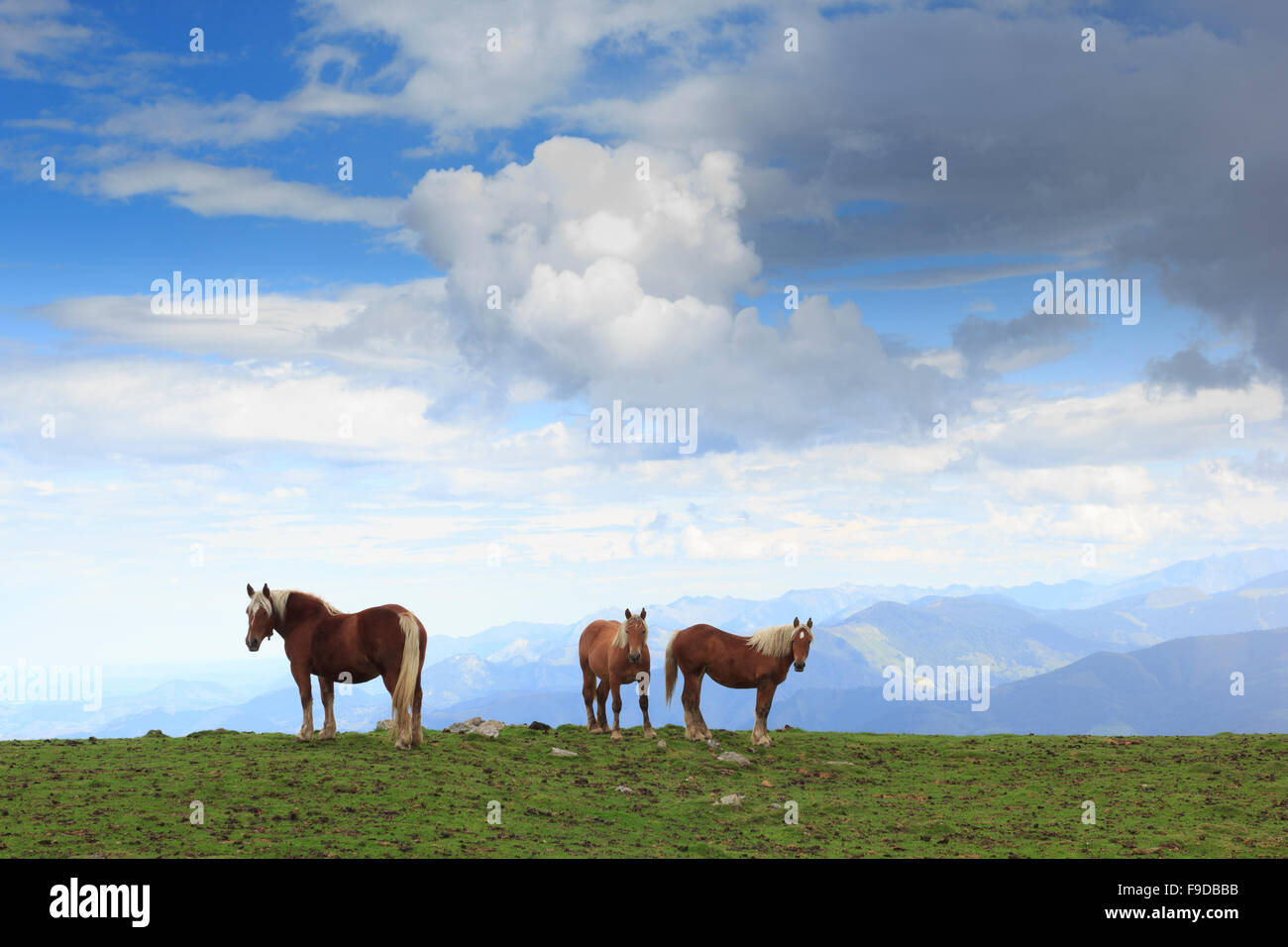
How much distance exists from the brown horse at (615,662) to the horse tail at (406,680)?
18.0 feet

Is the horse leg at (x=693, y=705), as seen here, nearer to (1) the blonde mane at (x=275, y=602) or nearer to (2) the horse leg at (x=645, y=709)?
(2) the horse leg at (x=645, y=709)

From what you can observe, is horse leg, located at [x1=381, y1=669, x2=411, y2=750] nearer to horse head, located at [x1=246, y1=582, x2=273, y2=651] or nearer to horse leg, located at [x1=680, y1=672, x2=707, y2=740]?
horse head, located at [x1=246, y1=582, x2=273, y2=651]

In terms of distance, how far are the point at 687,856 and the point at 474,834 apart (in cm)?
427

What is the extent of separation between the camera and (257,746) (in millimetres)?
25203

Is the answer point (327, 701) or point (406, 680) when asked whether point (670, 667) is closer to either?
point (406, 680)

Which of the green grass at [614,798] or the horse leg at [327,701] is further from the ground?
the horse leg at [327,701]

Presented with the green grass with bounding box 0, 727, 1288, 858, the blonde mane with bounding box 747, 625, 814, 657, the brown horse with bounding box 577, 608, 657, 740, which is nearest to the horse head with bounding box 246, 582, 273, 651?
the green grass with bounding box 0, 727, 1288, 858

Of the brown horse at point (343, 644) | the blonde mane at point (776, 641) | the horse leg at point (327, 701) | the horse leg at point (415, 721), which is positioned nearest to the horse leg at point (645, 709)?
the blonde mane at point (776, 641)

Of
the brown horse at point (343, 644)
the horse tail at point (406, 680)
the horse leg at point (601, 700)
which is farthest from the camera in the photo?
the horse leg at point (601, 700)

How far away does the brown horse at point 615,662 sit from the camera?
2959 centimetres

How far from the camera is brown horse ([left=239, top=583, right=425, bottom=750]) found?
26062 mm
